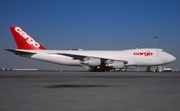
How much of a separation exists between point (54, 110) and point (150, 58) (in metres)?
35.9

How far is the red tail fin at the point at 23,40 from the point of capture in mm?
42094

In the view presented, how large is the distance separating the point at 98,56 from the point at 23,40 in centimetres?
1373

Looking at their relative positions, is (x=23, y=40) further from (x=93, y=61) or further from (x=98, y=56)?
(x=98, y=56)

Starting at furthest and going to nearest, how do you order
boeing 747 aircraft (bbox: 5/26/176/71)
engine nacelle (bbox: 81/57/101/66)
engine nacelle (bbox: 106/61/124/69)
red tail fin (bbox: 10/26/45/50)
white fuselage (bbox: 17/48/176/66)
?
red tail fin (bbox: 10/26/45/50)
white fuselage (bbox: 17/48/176/66)
boeing 747 aircraft (bbox: 5/26/176/71)
engine nacelle (bbox: 106/61/124/69)
engine nacelle (bbox: 81/57/101/66)

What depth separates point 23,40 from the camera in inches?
1660

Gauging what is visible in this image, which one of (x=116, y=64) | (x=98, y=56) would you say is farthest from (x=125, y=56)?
(x=98, y=56)

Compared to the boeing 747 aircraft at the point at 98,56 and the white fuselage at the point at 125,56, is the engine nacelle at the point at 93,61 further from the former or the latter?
the white fuselage at the point at 125,56

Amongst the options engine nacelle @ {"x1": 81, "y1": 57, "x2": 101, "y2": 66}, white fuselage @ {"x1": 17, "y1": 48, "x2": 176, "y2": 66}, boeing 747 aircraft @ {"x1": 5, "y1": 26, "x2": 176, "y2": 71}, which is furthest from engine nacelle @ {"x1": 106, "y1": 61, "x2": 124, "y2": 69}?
engine nacelle @ {"x1": 81, "y1": 57, "x2": 101, "y2": 66}

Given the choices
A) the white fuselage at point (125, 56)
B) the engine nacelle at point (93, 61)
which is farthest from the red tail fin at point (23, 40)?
the engine nacelle at point (93, 61)

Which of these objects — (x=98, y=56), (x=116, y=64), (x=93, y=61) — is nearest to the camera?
(x=93, y=61)

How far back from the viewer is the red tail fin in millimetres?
Result: 42094

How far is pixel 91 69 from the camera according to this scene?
4112cm

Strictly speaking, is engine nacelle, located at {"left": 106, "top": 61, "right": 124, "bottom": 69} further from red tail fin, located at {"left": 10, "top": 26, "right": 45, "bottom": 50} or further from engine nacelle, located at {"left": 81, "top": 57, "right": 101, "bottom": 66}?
red tail fin, located at {"left": 10, "top": 26, "right": 45, "bottom": 50}

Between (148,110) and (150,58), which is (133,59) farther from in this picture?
(148,110)
